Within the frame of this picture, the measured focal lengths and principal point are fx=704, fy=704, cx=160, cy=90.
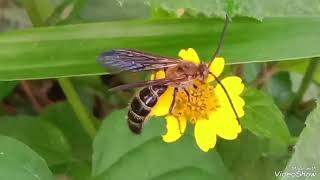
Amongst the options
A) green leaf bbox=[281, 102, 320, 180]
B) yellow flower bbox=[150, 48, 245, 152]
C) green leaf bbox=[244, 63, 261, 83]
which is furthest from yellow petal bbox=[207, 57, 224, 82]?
green leaf bbox=[244, 63, 261, 83]

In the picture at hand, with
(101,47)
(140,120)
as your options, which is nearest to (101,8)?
(101,47)

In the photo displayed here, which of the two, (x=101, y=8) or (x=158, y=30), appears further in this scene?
(x=101, y=8)

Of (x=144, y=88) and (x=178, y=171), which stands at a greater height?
(x=144, y=88)

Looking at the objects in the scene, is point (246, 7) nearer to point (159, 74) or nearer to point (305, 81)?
point (159, 74)

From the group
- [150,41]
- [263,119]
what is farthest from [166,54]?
[263,119]

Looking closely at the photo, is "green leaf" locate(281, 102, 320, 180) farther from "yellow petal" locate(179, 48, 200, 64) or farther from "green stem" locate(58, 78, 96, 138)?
"green stem" locate(58, 78, 96, 138)

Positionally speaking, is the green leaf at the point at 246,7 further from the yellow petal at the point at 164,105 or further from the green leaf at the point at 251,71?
the green leaf at the point at 251,71

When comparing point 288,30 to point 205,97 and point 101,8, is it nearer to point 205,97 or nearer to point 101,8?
point 205,97
